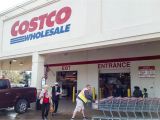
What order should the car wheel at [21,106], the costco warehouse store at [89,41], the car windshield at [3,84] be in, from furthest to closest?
the car wheel at [21,106] < the car windshield at [3,84] < the costco warehouse store at [89,41]

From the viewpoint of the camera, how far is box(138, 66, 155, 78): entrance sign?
56.6 feet

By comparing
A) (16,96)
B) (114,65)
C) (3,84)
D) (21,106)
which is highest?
(114,65)

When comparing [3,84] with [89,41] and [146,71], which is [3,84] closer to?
[89,41]

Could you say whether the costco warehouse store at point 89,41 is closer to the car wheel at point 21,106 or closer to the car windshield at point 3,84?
the car wheel at point 21,106

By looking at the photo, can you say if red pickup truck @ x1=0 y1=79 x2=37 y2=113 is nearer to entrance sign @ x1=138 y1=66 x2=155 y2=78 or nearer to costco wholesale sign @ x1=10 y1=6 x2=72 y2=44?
costco wholesale sign @ x1=10 y1=6 x2=72 y2=44

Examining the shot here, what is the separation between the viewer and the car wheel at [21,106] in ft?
51.7

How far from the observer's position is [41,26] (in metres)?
19.3

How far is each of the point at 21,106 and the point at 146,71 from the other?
26.5ft

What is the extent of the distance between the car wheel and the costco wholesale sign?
4.88 metres

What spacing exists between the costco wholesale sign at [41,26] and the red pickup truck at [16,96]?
14.0 ft


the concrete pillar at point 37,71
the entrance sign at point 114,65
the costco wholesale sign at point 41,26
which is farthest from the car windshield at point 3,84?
the entrance sign at point 114,65

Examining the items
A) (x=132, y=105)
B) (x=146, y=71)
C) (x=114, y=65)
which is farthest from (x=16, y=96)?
(x=146, y=71)

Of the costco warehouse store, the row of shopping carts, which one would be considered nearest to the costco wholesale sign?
the costco warehouse store

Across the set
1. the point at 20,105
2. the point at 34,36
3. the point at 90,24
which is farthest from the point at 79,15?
the point at 20,105
